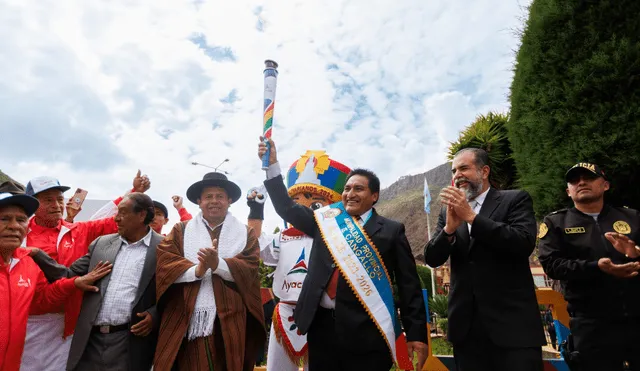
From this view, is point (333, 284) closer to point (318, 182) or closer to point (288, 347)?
point (288, 347)

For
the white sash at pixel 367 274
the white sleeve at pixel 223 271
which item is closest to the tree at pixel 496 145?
the white sash at pixel 367 274

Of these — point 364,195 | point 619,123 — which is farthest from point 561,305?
point 364,195

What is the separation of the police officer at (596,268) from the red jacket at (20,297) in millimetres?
4139

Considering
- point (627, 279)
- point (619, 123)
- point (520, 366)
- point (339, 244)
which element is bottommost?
point (520, 366)

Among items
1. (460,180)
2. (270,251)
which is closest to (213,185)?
(270,251)

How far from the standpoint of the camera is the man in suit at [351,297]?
316 centimetres

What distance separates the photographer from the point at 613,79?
3873mm

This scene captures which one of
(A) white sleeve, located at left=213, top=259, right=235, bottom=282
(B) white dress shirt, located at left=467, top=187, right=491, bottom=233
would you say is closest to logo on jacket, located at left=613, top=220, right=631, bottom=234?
(B) white dress shirt, located at left=467, top=187, right=491, bottom=233

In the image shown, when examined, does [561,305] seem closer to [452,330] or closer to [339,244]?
[452,330]

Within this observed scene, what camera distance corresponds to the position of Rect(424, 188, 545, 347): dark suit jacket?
9.98 ft

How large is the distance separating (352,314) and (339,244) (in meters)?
0.57

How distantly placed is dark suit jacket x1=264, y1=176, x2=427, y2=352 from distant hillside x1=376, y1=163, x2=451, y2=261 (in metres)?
46.8

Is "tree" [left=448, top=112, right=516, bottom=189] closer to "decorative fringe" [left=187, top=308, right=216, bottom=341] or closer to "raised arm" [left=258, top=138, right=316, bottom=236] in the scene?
"raised arm" [left=258, top=138, right=316, bottom=236]

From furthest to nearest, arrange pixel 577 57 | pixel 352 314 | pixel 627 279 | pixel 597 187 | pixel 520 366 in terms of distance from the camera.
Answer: pixel 577 57
pixel 597 187
pixel 627 279
pixel 352 314
pixel 520 366
